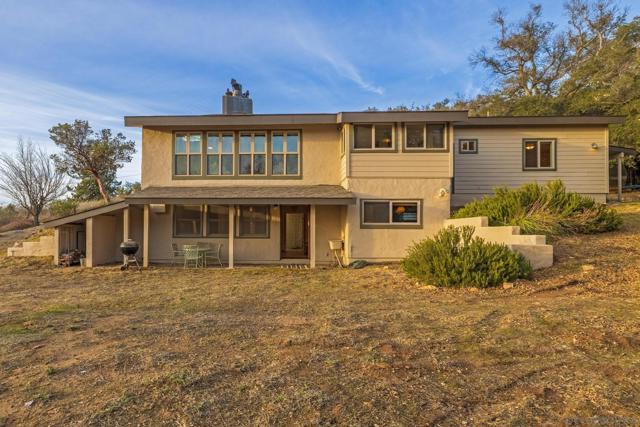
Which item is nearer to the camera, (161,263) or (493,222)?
(493,222)

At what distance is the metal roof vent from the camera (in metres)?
14.1

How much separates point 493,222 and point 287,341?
288 inches

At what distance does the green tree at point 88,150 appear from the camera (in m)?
19.0

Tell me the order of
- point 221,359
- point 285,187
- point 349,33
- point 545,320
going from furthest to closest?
point 349,33
point 285,187
point 545,320
point 221,359

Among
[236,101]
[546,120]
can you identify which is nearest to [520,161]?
[546,120]

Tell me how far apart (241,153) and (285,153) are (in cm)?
152

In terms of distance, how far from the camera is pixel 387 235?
1141 centimetres

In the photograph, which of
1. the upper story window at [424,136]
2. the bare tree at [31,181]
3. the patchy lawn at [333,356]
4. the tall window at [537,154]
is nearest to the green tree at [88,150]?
the bare tree at [31,181]

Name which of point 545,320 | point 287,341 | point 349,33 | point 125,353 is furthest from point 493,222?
point 349,33

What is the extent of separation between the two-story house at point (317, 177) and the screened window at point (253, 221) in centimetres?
3

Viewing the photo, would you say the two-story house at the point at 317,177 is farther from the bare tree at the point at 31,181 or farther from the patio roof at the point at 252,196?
the bare tree at the point at 31,181

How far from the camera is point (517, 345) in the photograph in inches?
166

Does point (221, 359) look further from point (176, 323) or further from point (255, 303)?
point (255, 303)

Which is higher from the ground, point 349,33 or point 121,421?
point 349,33
